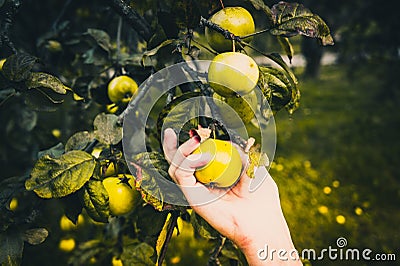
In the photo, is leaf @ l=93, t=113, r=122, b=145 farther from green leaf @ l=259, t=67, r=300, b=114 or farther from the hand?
green leaf @ l=259, t=67, r=300, b=114

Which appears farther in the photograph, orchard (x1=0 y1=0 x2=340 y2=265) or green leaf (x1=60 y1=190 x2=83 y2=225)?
green leaf (x1=60 y1=190 x2=83 y2=225)

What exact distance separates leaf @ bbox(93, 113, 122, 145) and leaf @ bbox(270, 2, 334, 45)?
1.23ft

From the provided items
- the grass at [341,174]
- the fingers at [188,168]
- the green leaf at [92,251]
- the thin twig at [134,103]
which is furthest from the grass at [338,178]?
the fingers at [188,168]

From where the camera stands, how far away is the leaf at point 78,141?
92cm

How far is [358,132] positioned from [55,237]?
8.79 feet

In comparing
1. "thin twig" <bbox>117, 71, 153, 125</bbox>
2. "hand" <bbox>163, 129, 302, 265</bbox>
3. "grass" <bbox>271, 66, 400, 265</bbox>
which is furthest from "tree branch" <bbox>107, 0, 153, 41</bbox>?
"grass" <bbox>271, 66, 400, 265</bbox>

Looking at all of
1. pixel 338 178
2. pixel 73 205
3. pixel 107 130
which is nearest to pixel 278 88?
pixel 107 130

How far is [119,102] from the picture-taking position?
1.06 metres

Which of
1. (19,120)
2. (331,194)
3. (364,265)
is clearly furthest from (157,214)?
(331,194)

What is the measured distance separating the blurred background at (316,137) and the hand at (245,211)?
0.68ft

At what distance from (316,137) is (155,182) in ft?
9.73

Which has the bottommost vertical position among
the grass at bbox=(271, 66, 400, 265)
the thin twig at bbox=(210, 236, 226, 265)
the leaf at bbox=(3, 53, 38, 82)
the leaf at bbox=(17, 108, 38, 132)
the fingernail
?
the grass at bbox=(271, 66, 400, 265)

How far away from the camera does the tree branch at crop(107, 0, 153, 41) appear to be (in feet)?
3.09

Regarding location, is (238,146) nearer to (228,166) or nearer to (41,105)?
(228,166)
